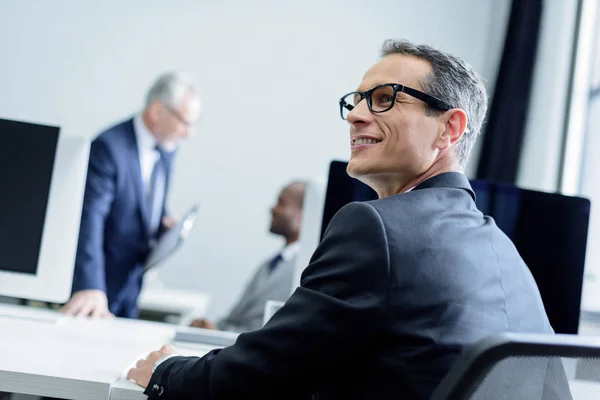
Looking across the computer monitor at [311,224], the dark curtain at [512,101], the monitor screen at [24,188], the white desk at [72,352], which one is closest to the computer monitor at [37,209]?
the monitor screen at [24,188]

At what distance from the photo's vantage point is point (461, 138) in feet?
4.56

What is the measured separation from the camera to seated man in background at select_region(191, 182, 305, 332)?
3119mm

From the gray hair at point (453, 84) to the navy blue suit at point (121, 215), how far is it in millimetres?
2042

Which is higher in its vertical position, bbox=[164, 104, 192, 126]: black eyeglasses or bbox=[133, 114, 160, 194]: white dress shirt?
bbox=[164, 104, 192, 126]: black eyeglasses

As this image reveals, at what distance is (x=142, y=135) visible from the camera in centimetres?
354

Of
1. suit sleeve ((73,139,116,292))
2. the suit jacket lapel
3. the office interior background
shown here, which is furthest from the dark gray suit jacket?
the office interior background

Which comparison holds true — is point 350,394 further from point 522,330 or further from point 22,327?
point 22,327

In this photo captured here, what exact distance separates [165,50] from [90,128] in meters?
0.77

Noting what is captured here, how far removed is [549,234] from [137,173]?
2.05m

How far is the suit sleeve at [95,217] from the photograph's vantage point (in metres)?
Result: 2.50

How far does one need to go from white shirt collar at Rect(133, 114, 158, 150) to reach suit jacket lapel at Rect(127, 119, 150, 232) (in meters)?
0.04

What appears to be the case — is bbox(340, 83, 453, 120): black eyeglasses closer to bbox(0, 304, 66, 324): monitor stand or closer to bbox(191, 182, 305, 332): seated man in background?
bbox(0, 304, 66, 324): monitor stand

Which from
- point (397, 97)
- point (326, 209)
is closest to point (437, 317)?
point (397, 97)

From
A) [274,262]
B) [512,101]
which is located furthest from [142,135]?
[512,101]
